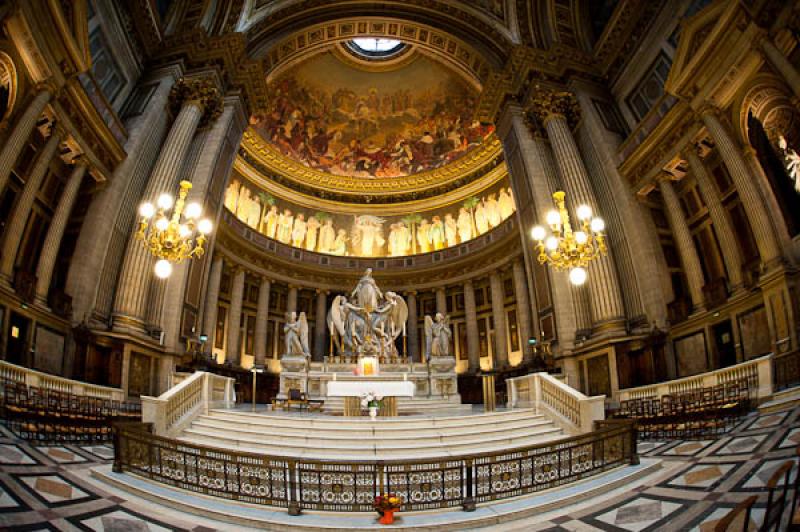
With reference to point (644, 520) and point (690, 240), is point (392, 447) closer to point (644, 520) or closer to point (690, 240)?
point (644, 520)

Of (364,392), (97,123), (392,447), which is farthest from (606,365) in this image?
(97,123)

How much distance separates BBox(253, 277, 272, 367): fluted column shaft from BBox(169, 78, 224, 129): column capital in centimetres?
1167

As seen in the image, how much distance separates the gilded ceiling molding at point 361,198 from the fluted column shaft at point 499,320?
21.5 ft

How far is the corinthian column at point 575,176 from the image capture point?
50.8ft

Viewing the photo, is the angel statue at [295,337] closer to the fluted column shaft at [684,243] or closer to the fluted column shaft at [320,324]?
the fluted column shaft at [320,324]

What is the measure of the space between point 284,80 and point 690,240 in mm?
24923

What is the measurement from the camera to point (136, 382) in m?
13.6

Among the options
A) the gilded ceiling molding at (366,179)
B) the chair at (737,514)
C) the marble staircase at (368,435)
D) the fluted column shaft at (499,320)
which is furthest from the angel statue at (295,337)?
the gilded ceiling molding at (366,179)

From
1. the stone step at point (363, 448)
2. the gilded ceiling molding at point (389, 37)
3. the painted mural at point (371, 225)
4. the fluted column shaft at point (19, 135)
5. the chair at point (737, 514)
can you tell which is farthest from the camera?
the painted mural at point (371, 225)

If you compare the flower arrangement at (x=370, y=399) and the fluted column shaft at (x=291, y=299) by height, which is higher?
the fluted column shaft at (x=291, y=299)

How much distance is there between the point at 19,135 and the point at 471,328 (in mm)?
22788

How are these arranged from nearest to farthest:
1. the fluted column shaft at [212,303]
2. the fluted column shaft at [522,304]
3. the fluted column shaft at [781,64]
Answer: the fluted column shaft at [781,64], the fluted column shaft at [212,303], the fluted column shaft at [522,304]

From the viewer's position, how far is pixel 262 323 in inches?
1035

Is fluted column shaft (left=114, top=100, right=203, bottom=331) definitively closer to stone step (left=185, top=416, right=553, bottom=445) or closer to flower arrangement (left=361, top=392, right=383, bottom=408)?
stone step (left=185, top=416, right=553, bottom=445)
